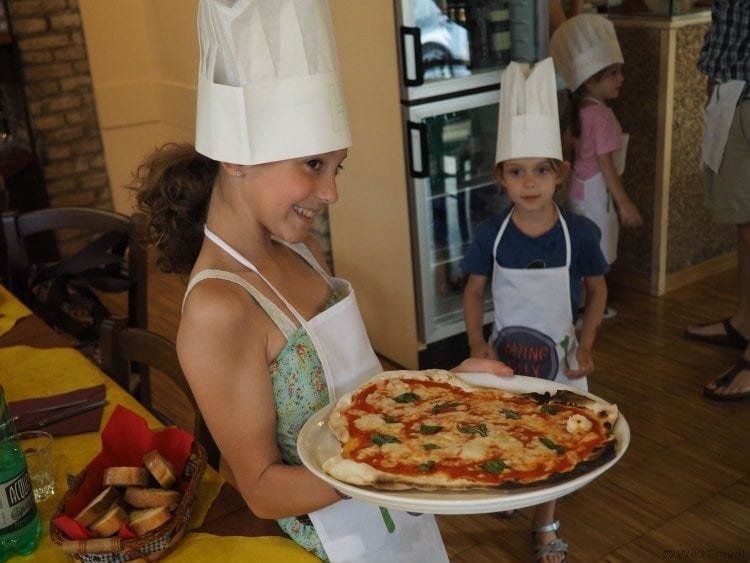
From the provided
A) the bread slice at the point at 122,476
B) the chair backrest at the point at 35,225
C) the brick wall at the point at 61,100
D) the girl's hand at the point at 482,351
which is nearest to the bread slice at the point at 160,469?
the bread slice at the point at 122,476

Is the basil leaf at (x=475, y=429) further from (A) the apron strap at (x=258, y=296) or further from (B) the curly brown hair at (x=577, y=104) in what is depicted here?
(B) the curly brown hair at (x=577, y=104)

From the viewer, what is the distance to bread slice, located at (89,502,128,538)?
108 centimetres

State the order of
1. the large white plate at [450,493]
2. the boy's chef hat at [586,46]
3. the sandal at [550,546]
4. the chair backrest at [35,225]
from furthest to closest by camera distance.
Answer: the boy's chef hat at [586,46]
the chair backrest at [35,225]
the sandal at [550,546]
the large white plate at [450,493]

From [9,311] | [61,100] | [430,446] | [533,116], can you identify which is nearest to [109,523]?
[430,446]

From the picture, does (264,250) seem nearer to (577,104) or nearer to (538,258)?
(538,258)

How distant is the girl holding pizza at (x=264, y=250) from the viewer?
1.15 meters

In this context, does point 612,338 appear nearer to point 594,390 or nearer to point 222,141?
point 594,390

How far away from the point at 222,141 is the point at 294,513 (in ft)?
1.78

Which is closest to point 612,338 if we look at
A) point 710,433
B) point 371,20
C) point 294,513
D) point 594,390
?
point 594,390

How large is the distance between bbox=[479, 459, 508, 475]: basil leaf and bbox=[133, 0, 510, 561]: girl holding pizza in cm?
22

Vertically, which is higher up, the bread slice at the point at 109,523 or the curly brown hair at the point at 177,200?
the curly brown hair at the point at 177,200

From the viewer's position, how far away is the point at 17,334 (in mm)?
1991

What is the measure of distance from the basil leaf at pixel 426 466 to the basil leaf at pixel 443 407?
0.16 m

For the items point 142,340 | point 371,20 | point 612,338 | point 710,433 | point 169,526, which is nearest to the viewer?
point 169,526
